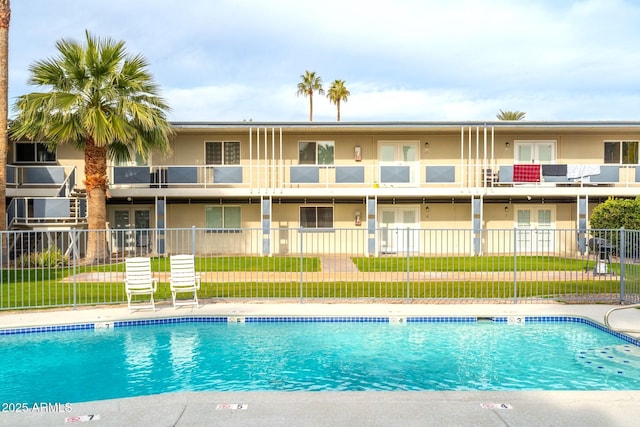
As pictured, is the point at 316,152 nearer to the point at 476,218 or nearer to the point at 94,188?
the point at 476,218

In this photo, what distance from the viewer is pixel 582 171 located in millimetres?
21938

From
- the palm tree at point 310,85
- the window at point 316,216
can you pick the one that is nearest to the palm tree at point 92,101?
the window at point 316,216

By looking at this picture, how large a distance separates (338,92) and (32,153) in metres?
35.2

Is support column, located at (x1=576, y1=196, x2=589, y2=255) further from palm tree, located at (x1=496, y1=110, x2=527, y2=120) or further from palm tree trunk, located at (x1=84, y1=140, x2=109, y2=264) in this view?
palm tree, located at (x1=496, y1=110, x2=527, y2=120)

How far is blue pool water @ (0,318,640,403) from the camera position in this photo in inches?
305

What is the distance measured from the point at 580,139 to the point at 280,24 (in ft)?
46.8

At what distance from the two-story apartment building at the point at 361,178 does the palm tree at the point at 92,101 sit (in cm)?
325

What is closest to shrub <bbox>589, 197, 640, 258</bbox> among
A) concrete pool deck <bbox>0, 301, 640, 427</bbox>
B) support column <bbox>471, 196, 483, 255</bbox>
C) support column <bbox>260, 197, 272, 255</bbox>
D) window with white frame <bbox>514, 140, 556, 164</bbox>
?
support column <bbox>471, 196, 483, 255</bbox>

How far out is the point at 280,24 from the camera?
20688 millimetres

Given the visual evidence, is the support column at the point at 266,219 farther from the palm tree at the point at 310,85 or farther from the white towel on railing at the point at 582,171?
the palm tree at the point at 310,85

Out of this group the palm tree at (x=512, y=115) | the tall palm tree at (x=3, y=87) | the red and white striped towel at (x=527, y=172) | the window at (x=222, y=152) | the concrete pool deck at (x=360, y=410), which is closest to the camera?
the concrete pool deck at (x=360, y=410)

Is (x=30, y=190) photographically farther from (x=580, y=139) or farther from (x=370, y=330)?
(x=580, y=139)

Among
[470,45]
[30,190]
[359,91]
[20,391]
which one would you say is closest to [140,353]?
[20,391]

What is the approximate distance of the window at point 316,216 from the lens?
82.3ft
